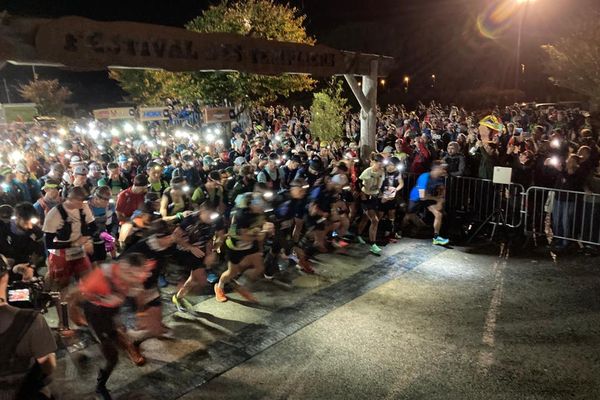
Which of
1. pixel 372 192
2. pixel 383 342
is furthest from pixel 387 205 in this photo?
pixel 383 342

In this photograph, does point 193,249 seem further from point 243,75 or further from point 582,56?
point 582,56

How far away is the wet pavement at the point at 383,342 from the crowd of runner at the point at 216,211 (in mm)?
477

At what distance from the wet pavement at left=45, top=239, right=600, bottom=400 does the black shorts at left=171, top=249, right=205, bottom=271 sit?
26.9 inches

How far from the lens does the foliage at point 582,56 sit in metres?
22.6

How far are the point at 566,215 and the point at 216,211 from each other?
6520mm

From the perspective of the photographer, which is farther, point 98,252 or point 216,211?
point 216,211

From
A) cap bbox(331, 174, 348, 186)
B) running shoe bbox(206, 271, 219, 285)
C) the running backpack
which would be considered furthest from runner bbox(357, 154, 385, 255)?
the running backpack

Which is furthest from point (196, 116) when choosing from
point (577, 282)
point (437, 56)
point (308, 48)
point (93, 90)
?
point (93, 90)

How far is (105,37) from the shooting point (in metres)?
5.95

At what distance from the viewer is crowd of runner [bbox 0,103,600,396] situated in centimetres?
553

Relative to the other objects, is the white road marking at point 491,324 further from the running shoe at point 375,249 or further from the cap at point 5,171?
the cap at point 5,171

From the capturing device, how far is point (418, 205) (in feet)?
32.2

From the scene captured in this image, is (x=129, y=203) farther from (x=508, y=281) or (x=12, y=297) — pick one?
(x=508, y=281)

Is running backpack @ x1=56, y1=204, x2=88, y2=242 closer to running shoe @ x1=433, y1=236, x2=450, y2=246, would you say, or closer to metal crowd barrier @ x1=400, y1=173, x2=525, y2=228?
running shoe @ x1=433, y1=236, x2=450, y2=246
